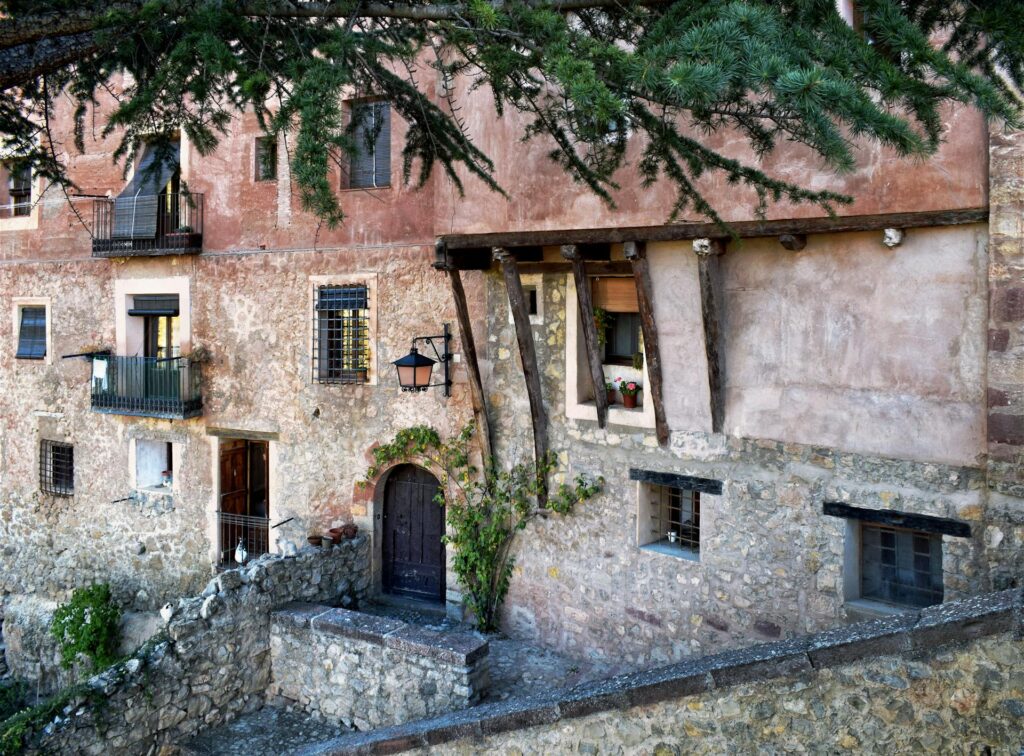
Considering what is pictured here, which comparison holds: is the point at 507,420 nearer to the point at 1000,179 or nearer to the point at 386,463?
the point at 386,463

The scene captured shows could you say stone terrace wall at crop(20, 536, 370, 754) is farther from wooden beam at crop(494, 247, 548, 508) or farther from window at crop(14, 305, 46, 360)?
window at crop(14, 305, 46, 360)

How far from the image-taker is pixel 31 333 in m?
15.0

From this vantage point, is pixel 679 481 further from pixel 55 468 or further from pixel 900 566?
pixel 55 468

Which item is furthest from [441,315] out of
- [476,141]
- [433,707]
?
[433,707]

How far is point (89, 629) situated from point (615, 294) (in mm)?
8885

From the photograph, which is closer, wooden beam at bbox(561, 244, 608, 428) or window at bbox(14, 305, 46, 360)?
wooden beam at bbox(561, 244, 608, 428)

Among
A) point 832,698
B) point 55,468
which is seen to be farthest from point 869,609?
→ point 55,468

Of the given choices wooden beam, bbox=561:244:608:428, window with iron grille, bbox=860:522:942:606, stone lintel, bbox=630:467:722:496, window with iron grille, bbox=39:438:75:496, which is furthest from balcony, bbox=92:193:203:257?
window with iron grille, bbox=860:522:942:606

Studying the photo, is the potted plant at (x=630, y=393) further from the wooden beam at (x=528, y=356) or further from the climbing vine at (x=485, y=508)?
the climbing vine at (x=485, y=508)

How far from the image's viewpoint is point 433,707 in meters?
8.62

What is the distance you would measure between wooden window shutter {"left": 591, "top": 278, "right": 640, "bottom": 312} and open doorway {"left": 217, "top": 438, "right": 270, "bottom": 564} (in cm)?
596

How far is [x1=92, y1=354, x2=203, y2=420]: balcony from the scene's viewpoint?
12953mm

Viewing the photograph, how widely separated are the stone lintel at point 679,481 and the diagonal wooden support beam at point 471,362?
1944 mm

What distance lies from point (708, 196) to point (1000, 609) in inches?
171
